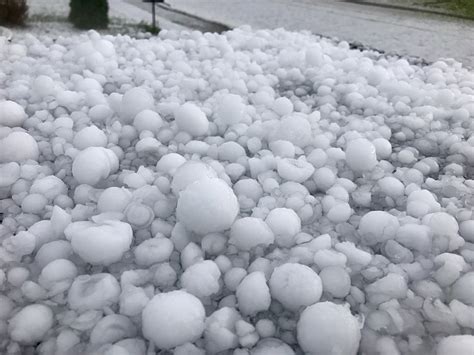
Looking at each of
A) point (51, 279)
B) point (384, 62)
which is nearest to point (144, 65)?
point (384, 62)

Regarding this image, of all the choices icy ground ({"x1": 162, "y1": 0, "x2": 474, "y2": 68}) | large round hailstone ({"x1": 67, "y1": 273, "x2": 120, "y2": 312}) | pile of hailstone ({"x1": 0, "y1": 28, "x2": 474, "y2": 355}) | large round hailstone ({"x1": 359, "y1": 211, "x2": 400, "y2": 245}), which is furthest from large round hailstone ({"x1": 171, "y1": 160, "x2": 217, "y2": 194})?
icy ground ({"x1": 162, "y1": 0, "x2": 474, "y2": 68})

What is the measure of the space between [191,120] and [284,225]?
66cm

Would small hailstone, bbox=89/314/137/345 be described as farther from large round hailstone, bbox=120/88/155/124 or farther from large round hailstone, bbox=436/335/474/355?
large round hailstone, bbox=120/88/155/124

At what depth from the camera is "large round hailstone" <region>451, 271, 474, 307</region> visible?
979 millimetres

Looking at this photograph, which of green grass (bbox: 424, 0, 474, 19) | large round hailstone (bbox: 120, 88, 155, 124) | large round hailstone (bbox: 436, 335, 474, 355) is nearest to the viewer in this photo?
large round hailstone (bbox: 436, 335, 474, 355)

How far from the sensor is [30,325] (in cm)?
90

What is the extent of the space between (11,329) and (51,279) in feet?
0.46

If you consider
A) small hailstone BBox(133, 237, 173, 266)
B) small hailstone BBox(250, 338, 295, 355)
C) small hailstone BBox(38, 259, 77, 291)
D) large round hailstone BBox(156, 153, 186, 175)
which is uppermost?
large round hailstone BBox(156, 153, 186, 175)

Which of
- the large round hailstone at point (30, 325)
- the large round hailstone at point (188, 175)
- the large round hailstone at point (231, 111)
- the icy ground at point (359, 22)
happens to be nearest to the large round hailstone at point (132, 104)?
the large round hailstone at point (231, 111)

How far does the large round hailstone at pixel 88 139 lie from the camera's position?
1539 mm

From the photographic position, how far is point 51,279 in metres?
1.01

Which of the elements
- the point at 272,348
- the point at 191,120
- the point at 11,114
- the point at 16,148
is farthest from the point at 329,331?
the point at 11,114

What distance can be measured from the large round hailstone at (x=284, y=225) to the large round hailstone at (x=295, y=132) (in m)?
0.48

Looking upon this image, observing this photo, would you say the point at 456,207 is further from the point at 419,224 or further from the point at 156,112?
the point at 156,112
